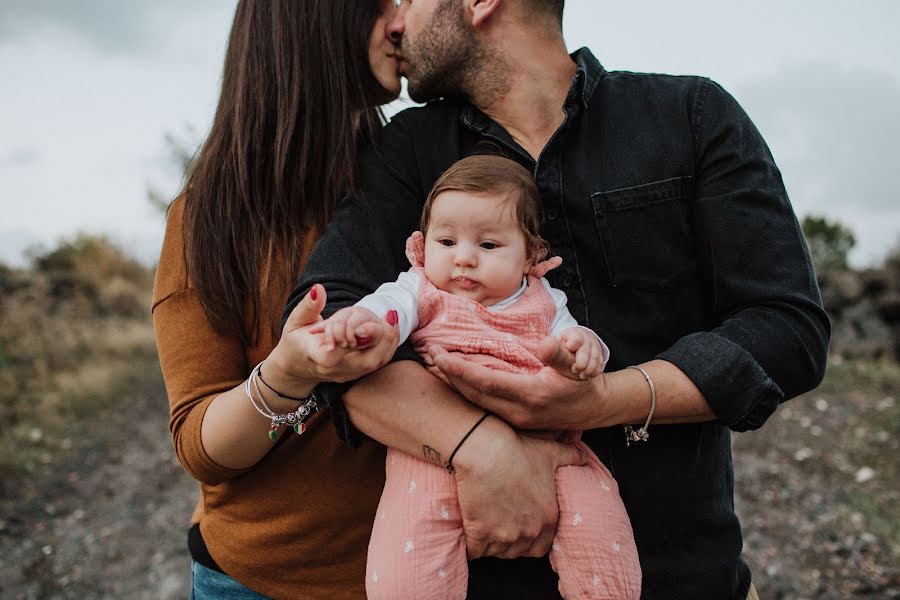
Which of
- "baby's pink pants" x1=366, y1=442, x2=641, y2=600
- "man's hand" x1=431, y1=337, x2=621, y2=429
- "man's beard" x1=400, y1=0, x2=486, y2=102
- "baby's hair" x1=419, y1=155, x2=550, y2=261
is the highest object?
"man's beard" x1=400, y1=0, x2=486, y2=102

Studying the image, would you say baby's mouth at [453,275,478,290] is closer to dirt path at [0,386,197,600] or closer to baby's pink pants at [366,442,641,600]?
baby's pink pants at [366,442,641,600]

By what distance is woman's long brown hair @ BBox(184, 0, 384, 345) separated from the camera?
2.19 meters

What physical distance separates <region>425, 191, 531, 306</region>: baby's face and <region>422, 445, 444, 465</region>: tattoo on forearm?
0.44 metres

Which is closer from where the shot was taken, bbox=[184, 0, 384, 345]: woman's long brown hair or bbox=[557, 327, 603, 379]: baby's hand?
bbox=[557, 327, 603, 379]: baby's hand

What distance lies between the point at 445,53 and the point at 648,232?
0.88 m

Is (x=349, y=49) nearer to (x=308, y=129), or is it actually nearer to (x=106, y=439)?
(x=308, y=129)

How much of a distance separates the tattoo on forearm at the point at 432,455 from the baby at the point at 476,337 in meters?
0.04

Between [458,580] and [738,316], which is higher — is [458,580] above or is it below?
below

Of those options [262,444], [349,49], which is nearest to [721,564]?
[262,444]

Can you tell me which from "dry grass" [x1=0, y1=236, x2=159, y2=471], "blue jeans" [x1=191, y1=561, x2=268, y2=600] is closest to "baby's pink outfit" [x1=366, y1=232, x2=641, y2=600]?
"blue jeans" [x1=191, y1=561, x2=268, y2=600]

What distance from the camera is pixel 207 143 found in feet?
7.80

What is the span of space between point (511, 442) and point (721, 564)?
78 cm

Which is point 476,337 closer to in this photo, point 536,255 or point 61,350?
point 536,255

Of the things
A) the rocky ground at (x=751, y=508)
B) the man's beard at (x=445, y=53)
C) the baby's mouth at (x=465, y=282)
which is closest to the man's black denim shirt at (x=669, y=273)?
the baby's mouth at (x=465, y=282)
